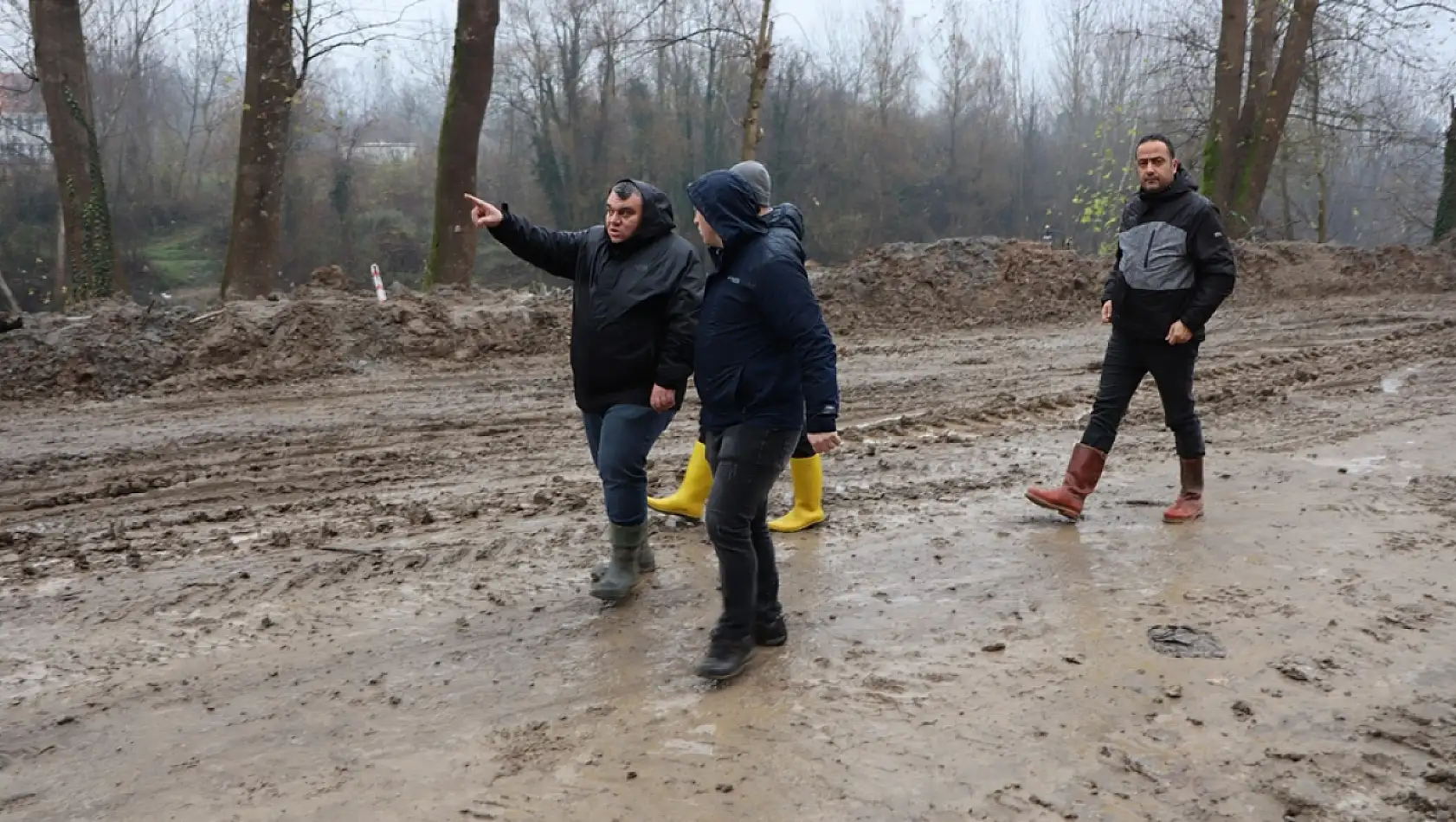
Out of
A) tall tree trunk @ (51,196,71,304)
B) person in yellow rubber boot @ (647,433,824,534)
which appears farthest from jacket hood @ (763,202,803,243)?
tall tree trunk @ (51,196,71,304)

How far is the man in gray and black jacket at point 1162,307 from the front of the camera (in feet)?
17.3

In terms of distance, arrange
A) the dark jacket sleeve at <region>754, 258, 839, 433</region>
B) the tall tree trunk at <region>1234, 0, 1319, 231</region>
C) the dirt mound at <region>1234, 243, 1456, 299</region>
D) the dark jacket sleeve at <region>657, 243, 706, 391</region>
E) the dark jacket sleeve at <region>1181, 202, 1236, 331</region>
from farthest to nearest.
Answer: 1. the tall tree trunk at <region>1234, 0, 1319, 231</region>
2. the dirt mound at <region>1234, 243, 1456, 299</region>
3. the dark jacket sleeve at <region>1181, 202, 1236, 331</region>
4. the dark jacket sleeve at <region>657, 243, 706, 391</region>
5. the dark jacket sleeve at <region>754, 258, 839, 433</region>

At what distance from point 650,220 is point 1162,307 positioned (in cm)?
258

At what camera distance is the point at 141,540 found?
19.3 ft

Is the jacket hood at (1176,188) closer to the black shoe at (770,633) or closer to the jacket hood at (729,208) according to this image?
the jacket hood at (729,208)

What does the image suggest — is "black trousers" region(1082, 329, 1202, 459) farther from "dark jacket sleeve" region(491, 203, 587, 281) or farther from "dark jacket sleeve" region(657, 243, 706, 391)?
"dark jacket sleeve" region(491, 203, 587, 281)

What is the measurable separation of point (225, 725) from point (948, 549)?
328 centimetres

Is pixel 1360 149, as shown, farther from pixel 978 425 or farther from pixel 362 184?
pixel 362 184

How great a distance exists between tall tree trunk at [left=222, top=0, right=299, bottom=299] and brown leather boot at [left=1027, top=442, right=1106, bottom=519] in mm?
11838

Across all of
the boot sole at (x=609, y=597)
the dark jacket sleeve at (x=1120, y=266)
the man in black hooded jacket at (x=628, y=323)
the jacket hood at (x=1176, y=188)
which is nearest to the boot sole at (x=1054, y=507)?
the dark jacket sleeve at (x=1120, y=266)

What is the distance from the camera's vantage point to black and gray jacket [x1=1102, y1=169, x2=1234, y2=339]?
5.25 m

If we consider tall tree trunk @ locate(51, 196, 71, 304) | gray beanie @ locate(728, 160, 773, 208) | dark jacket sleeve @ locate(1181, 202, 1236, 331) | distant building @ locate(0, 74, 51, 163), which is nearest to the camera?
gray beanie @ locate(728, 160, 773, 208)

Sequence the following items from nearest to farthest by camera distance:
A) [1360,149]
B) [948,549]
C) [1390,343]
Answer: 1. [948,549]
2. [1390,343]
3. [1360,149]

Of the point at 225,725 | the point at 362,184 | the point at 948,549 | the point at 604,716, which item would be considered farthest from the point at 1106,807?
the point at 362,184
